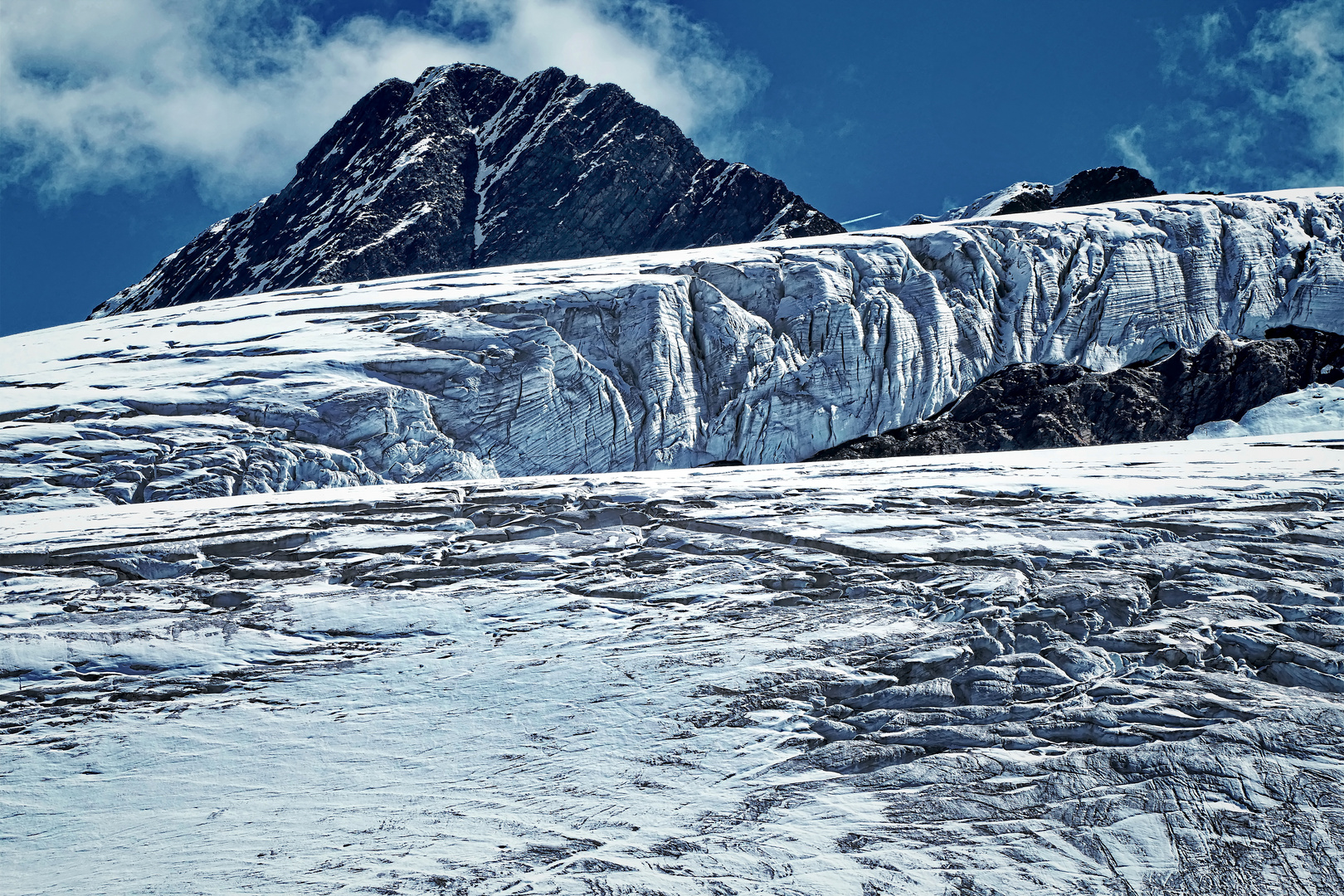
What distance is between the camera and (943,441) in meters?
16.7

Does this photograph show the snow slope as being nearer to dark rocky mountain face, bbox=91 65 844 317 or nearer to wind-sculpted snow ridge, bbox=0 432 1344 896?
wind-sculpted snow ridge, bbox=0 432 1344 896

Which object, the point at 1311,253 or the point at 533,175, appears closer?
the point at 1311,253

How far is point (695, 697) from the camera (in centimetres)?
587

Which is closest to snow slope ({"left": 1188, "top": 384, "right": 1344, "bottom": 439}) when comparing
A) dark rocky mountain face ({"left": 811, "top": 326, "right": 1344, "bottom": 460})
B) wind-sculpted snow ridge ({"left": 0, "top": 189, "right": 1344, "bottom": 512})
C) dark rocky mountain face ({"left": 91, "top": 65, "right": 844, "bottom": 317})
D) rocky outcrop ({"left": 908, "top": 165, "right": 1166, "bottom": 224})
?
dark rocky mountain face ({"left": 811, "top": 326, "right": 1344, "bottom": 460})

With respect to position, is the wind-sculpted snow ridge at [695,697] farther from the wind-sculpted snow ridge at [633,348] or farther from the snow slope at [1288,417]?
the snow slope at [1288,417]

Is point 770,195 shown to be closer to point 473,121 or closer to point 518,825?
point 473,121

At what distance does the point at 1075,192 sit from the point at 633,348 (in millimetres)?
41457

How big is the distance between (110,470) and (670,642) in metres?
9.07

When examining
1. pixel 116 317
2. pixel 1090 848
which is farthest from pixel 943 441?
pixel 116 317


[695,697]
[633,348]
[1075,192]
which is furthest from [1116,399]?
[1075,192]

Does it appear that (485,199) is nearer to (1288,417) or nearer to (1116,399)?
(1116,399)

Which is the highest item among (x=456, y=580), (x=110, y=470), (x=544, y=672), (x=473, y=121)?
(x=473, y=121)

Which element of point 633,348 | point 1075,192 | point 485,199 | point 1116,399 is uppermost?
point 485,199

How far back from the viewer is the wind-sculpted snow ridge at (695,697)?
15.2 feet
